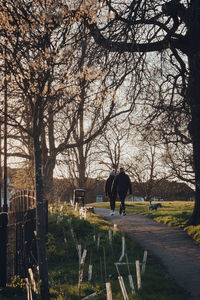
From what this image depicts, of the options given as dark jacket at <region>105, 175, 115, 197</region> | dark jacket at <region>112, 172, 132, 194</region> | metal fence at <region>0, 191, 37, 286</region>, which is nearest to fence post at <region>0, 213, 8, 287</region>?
metal fence at <region>0, 191, 37, 286</region>

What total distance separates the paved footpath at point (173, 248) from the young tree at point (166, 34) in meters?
1.63

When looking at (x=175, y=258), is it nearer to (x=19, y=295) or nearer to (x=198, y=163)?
(x=19, y=295)

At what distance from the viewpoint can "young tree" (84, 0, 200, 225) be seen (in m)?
8.55

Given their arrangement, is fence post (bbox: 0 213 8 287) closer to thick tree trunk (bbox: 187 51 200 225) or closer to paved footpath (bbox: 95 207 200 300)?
paved footpath (bbox: 95 207 200 300)

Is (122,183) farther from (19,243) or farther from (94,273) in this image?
(19,243)

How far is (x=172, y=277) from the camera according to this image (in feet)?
24.8

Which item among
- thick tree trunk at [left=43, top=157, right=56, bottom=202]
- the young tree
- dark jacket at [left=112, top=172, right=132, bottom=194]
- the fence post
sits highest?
the young tree

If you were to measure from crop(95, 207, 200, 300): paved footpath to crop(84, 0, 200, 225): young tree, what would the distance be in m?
1.63

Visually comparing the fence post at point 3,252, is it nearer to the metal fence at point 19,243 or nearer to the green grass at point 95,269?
the metal fence at point 19,243

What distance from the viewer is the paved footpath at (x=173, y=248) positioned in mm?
7343

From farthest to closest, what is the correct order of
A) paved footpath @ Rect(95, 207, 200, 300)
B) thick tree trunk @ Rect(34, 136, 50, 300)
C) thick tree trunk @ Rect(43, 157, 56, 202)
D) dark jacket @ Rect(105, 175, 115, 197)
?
1. thick tree trunk @ Rect(43, 157, 56, 202)
2. dark jacket @ Rect(105, 175, 115, 197)
3. paved footpath @ Rect(95, 207, 200, 300)
4. thick tree trunk @ Rect(34, 136, 50, 300)

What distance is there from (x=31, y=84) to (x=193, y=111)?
745 centimetres

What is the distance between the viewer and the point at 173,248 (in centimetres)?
1035

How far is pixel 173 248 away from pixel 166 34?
6.16 meters
